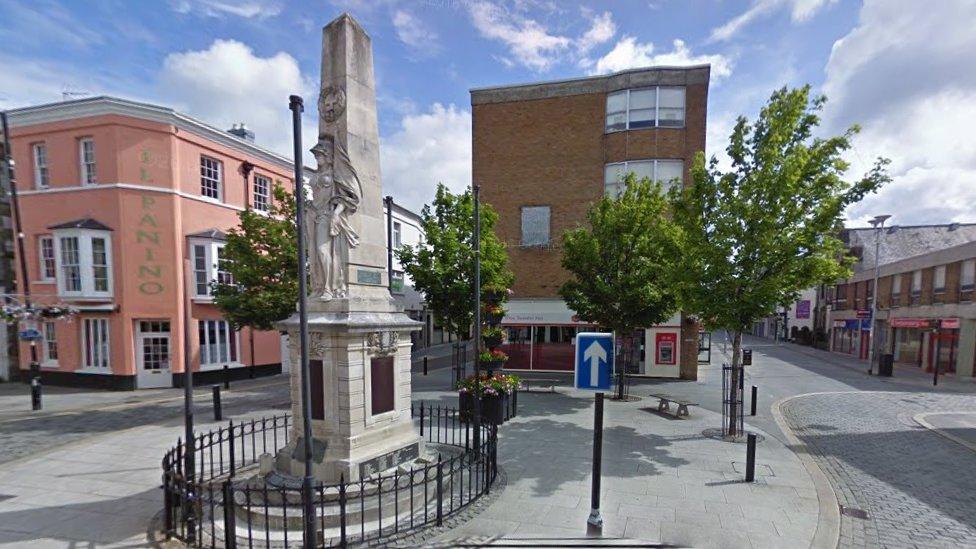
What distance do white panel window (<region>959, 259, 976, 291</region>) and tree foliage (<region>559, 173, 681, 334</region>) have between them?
2008 cm

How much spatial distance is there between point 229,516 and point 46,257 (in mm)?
21569

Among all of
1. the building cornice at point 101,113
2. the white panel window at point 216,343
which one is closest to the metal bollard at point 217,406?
the white panel window at point 216,343

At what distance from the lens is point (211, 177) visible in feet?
65.3

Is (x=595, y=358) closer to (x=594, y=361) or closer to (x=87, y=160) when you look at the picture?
(x=594, y=361)

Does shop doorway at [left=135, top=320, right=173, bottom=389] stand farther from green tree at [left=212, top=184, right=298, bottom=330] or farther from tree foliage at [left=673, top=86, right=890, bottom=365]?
tree foliage at [left=673, top=86, right=890, bottom=365]

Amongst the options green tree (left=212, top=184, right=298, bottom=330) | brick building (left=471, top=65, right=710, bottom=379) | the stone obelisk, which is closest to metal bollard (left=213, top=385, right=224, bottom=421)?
green tree (left=212, top=184, right=298, bottom=330)

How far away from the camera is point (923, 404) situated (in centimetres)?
1526

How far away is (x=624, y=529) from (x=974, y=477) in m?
8.22

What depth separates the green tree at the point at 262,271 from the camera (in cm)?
1358

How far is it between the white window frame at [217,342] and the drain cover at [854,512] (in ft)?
67.3

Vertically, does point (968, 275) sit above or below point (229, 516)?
above

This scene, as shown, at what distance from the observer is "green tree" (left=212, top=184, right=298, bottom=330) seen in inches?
→ 535

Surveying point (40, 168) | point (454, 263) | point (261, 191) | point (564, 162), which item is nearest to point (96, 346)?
point (40, 168)

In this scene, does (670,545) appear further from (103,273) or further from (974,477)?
(103,273)
